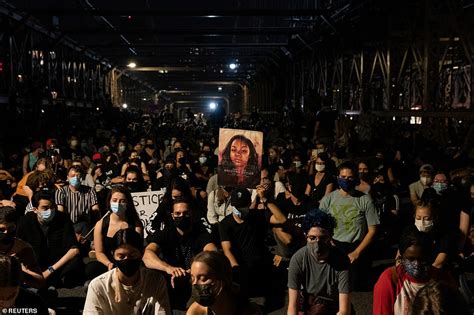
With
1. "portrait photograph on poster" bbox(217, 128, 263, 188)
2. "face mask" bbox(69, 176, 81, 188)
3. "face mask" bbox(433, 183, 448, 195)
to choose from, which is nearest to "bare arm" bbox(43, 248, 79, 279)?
"face mask" bbox(69, 176, 81, 188)

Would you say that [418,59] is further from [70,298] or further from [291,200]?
[70,298]

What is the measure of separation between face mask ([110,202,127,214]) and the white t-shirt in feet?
9.69

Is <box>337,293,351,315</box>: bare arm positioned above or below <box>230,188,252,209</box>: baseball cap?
below

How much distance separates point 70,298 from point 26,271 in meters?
1.86

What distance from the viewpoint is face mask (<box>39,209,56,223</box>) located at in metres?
8.84

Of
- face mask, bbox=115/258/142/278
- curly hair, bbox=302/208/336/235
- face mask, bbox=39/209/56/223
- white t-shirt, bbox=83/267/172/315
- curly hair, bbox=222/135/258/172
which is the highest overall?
curly hair, bbox=222/135/258/172

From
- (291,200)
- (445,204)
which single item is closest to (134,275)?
(445,204)

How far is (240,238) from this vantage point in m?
8.97

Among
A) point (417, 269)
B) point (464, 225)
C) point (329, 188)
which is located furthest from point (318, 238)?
point (329, 188)

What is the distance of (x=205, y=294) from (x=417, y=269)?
5.24 ft

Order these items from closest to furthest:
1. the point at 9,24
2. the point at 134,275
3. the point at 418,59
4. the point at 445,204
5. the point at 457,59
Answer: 1. the point at 134,275
2. the point at 445,204
3. the point at 418,59
4. the point at 9,24
5. the point at 457,59

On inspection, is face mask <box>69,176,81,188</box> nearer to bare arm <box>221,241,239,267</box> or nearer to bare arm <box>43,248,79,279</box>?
bare arm <box>43,248,79,279</box>

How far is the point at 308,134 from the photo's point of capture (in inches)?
1079

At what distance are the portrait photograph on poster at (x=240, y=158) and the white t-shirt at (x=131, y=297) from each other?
16.7 feet
